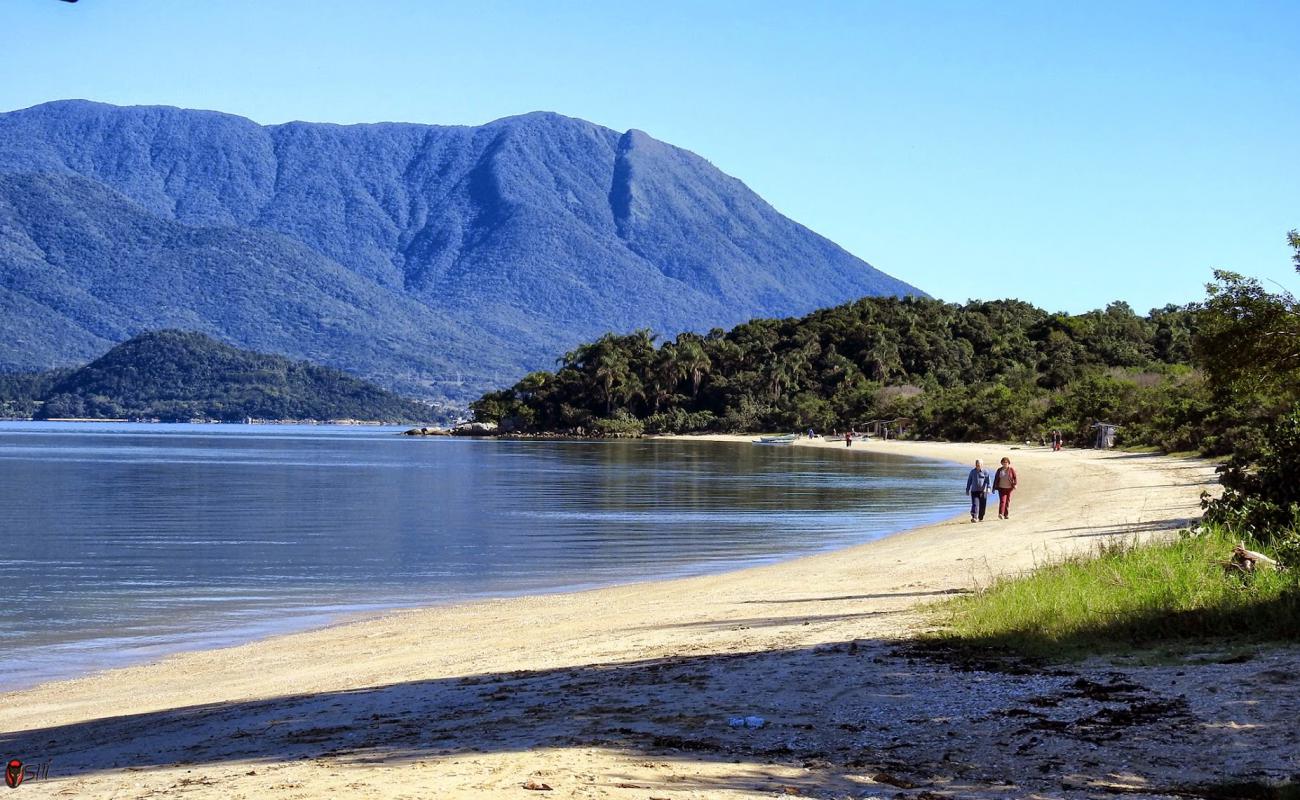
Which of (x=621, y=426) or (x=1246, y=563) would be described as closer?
(x=1246, y=563)

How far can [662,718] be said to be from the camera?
376 inches

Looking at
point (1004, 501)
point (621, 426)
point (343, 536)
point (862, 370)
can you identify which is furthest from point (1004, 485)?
point (621, 426)

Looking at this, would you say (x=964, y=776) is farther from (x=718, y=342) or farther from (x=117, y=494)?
(x=718, y=342)

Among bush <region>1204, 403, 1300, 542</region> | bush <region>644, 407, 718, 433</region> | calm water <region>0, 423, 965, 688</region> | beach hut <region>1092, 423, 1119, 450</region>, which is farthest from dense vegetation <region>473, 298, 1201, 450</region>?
bush <region>1204, 403, 1300, 542</region>

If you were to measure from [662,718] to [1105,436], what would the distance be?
76408 millimetres

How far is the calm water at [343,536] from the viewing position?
20.6 metres

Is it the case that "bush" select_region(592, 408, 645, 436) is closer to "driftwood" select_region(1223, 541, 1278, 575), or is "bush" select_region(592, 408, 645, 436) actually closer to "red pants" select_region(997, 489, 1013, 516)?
"red pants" select_region(997, 489, 1013, 516)

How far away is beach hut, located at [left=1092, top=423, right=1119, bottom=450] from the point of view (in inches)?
3162

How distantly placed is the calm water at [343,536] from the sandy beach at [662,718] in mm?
4164

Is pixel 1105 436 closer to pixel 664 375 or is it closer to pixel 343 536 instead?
pixel 343 536

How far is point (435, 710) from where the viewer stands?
10523 mm

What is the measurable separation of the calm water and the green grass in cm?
1053

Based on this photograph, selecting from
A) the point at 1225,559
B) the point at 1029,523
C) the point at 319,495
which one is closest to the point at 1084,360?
the point at 319,495

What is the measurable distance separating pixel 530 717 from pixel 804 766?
2522 mm
